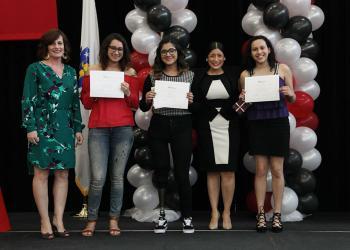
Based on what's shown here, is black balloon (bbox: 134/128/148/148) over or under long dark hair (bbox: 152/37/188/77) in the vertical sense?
under

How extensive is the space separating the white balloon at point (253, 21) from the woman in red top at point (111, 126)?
1.28 metres

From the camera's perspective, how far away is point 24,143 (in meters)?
5.72

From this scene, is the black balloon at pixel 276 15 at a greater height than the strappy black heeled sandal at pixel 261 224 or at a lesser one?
Result: greater

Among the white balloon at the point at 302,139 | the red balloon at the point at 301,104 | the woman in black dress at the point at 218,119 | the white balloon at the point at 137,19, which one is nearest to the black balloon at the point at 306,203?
the white balloon at the point at 302,139

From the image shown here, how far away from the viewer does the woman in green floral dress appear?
3.67 m

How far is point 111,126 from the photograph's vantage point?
12.3ft

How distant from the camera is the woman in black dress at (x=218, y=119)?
160 inches

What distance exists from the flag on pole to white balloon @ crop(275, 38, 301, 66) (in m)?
1.69

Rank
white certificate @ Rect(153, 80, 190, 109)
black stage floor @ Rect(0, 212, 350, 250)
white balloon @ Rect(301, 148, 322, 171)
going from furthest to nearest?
white balloon @ Rect(301, 148, 322, 171) → white certificate @ Rect(153, 80, 190, 109) → black stage floor @ Rect(0, 212, 350, 250)

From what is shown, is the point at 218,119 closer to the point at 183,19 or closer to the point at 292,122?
the point at 292,122

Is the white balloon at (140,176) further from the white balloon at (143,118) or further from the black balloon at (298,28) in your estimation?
the black balloon at (298,28)

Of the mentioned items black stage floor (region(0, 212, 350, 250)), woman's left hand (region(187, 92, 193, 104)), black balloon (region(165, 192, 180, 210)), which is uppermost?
woman's left hand (region(187, 92, 193, 104))

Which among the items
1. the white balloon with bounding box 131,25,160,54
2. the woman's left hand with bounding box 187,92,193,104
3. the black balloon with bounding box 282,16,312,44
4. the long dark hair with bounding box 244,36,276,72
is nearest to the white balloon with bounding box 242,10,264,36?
the black balloon with bounding box 282,16,312,44

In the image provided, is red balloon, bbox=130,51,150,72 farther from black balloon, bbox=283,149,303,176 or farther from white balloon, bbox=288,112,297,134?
black balloon, bbox=283,149,303,176
